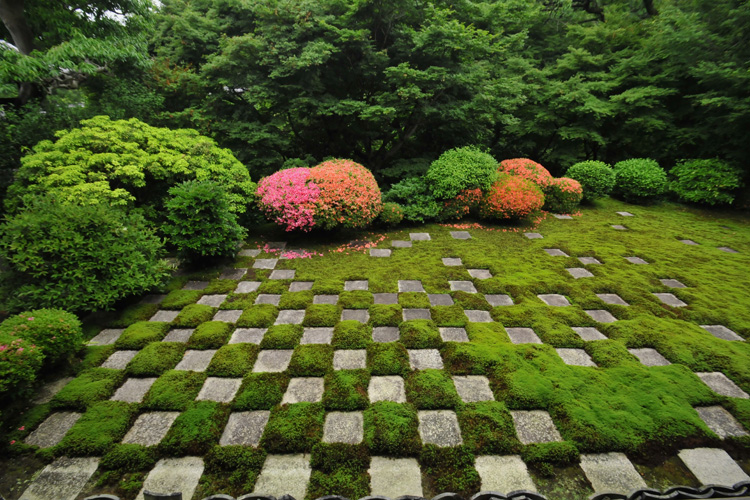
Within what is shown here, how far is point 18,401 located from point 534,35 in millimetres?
14746

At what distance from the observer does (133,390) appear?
3.39 meters

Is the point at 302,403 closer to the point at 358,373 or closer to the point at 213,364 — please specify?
the point at 358,373

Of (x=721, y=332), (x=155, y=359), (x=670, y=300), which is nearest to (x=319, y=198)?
(x=155, y=359)

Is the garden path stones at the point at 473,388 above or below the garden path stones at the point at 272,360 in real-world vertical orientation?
below

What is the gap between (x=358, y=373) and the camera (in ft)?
11.6

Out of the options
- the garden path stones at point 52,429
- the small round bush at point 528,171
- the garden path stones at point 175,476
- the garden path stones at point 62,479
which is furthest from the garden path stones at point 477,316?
the small round bush at point 528,171

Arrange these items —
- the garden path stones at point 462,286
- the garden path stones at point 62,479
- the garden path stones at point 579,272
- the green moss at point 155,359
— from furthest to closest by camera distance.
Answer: the garden path stones at point 579,272 < the garden path stones at point 462,286 < the green moss at point 155,359 < the garden path stones at point 62,479

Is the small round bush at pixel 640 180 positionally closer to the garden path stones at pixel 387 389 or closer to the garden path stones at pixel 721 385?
the garden path stones at pixel 721 385

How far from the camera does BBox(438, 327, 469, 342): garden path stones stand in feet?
13.5

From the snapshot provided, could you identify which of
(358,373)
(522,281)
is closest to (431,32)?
(522,281)

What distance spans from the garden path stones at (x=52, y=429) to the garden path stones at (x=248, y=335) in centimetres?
149

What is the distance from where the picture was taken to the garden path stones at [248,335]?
13.4 ft

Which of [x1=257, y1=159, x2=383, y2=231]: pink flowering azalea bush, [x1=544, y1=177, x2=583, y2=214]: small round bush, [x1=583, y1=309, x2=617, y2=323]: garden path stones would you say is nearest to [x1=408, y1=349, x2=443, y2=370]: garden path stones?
[x1=583, y1=309, x2=617, y2=323]: garden path stones

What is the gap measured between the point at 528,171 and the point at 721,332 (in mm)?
5290
